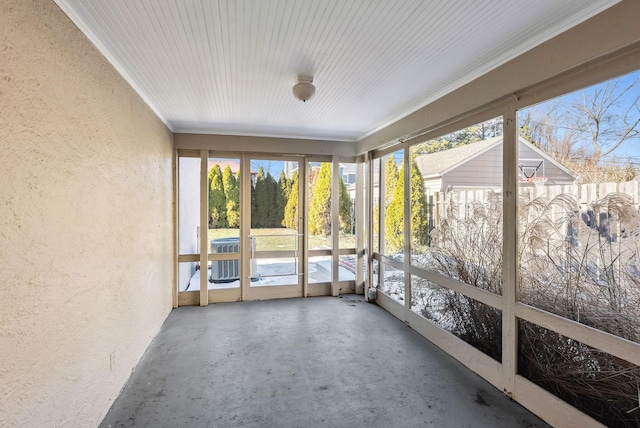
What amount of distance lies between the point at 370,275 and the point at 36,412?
4.18 meters

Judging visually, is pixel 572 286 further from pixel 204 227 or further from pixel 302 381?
pixel 204 227

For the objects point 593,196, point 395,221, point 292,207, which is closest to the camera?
point 593,196

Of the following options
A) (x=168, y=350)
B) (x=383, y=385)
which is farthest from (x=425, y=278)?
(x=168, y=350)

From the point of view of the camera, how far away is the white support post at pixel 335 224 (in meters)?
5.25

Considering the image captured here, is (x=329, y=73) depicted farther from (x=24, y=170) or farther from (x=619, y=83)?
(x=24, y=170)

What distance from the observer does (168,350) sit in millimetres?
3232

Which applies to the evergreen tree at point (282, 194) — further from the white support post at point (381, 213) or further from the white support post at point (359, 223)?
the white support post at point (381, 213)

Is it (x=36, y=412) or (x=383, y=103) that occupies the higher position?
(x=383, y=103)

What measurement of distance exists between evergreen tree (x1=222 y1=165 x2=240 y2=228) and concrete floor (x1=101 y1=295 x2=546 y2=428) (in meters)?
1.57

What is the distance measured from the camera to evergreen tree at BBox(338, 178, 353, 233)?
5336mm

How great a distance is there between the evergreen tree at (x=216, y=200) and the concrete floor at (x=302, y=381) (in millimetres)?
1516

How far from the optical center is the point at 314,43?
2.20 metres

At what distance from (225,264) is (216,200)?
1.02 metres

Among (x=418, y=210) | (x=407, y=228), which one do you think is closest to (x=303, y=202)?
(x=407, y=228)
